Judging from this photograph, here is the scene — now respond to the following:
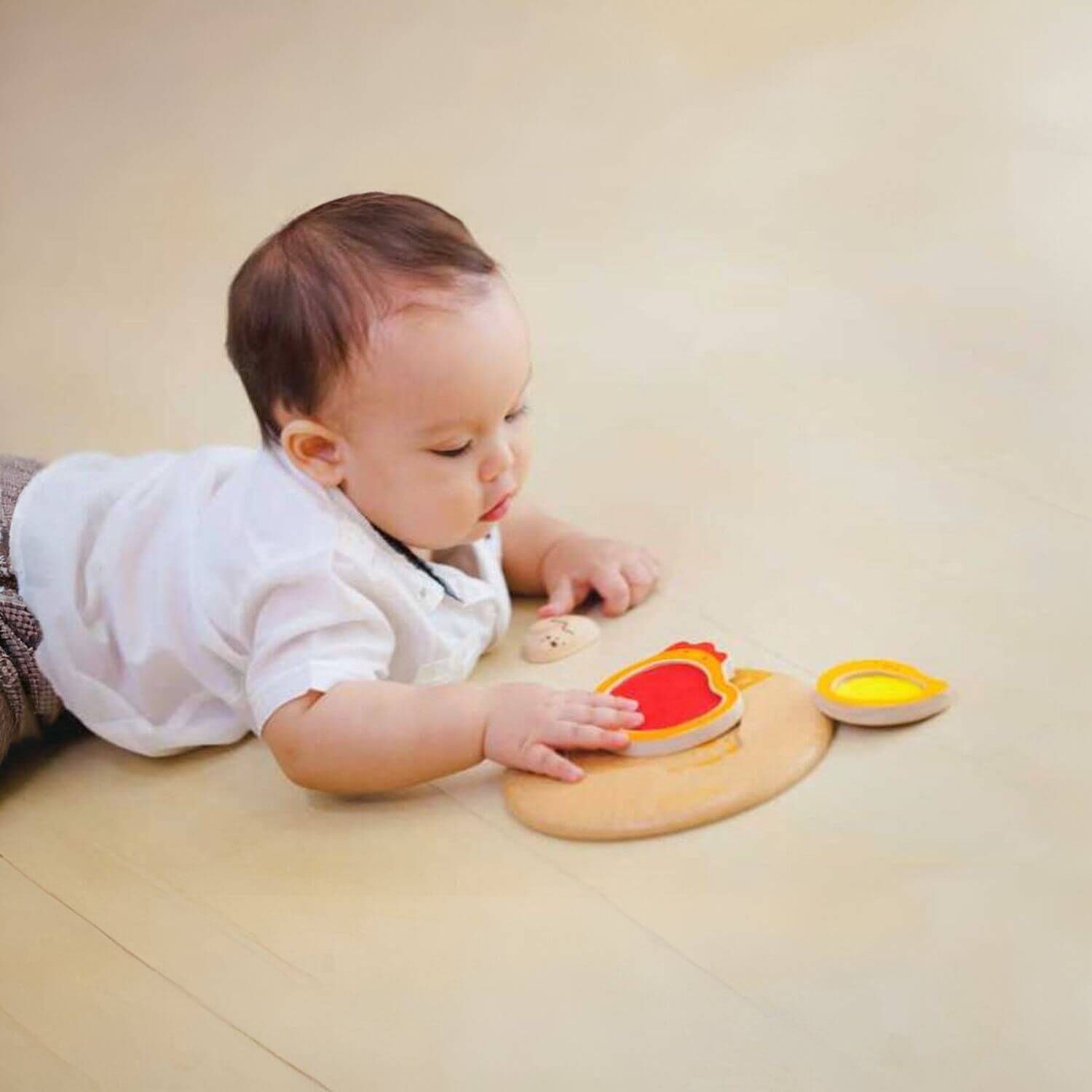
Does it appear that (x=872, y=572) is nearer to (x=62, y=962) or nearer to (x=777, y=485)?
(x=777, y=485)

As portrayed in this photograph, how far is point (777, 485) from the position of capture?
1562 mm

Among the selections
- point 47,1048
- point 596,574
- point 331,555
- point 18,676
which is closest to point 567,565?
point 596,574

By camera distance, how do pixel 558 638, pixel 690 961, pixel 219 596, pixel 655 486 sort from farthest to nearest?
pixel 655 486, pixel 558 638, pixel 219 596, pixel 690 961

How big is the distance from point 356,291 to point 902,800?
491 mm

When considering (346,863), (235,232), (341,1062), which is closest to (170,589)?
(346,863)

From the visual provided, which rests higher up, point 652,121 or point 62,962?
point 652,121

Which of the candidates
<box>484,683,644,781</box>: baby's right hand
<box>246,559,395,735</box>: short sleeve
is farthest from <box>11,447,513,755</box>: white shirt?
<box>484,683,644,781</box>: baby's right hand

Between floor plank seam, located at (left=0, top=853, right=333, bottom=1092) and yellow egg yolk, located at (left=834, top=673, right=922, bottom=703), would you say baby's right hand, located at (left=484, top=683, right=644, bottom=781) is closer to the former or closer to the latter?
yellow egg yolk, located at (left=834, top=673, right=922, bottom=703)

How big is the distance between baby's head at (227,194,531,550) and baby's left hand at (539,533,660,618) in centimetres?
20

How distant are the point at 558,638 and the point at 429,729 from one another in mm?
229

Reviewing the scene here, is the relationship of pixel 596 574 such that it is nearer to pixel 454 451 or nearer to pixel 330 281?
pixel 454 451

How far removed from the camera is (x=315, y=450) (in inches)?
48.3

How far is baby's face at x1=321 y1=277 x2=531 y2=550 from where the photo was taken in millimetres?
1171

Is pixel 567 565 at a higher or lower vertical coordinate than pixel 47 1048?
higher
